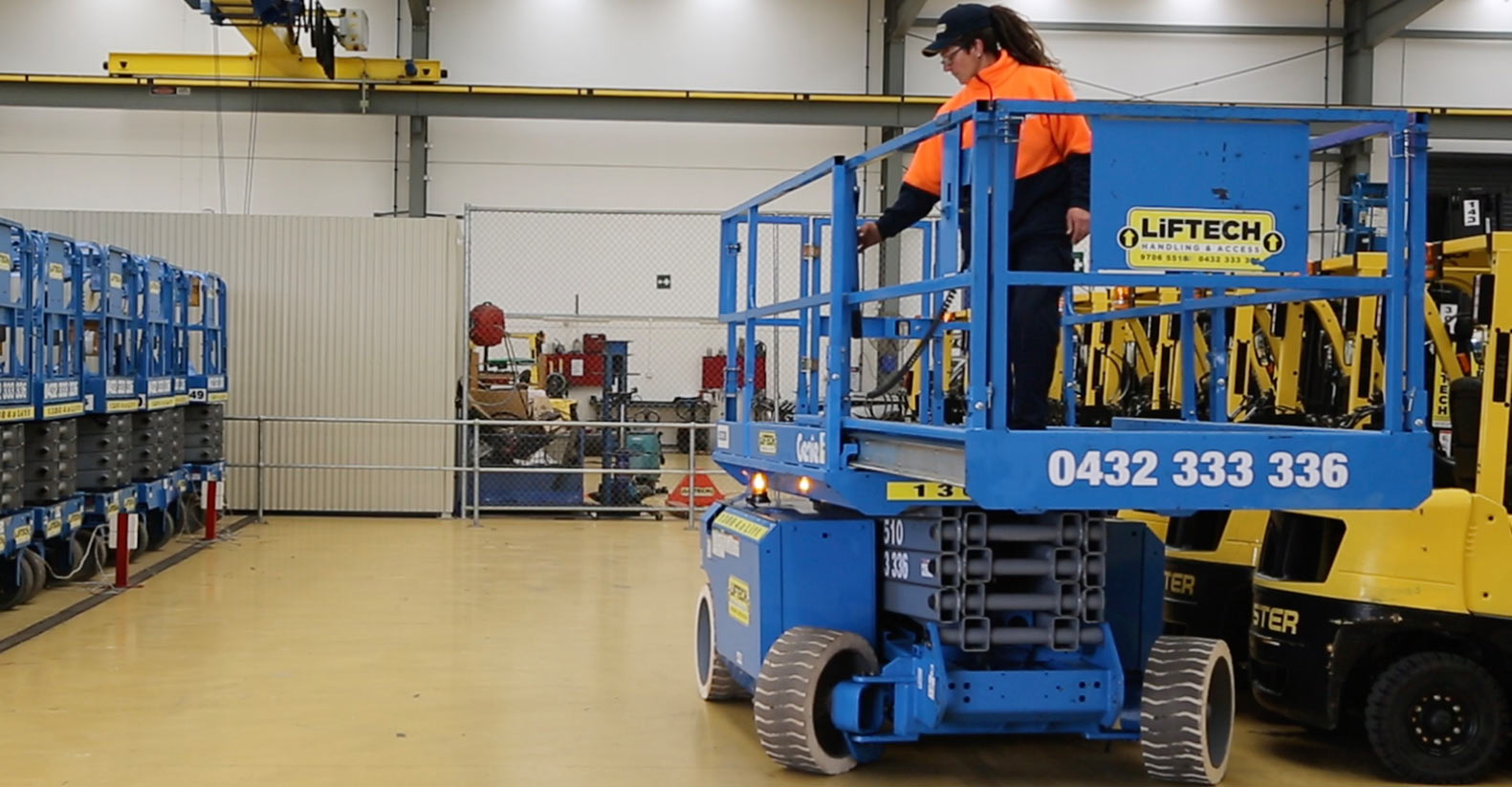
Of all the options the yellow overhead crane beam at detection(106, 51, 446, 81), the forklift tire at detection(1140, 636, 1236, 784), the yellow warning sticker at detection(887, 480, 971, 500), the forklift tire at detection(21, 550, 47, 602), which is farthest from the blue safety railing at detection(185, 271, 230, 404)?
the forklift tire at detection(1140, 636, 1236, 784)

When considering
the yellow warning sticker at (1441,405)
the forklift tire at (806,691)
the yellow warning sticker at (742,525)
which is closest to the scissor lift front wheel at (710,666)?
the yellow warning sticker at (742,525)

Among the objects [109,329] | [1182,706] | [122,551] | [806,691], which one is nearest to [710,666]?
[806,691]

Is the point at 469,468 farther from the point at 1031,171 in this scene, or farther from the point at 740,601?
the point at 1031,171

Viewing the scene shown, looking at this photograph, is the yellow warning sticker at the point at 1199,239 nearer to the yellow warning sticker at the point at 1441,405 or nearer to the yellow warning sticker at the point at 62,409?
the yellow warning sticker at the point at 1441,405

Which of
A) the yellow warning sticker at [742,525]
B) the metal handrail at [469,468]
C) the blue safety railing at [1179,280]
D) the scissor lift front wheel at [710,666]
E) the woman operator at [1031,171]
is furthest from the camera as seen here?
the metal handrail at [469,468]

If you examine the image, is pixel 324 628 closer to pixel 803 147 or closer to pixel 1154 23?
pixel 803 147

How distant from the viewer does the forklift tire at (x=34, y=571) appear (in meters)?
10.4

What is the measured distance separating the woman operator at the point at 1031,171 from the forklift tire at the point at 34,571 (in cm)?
752

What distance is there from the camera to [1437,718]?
20.6 ft

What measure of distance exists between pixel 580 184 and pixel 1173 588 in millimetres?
18497

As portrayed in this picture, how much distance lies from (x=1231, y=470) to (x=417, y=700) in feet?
14.4

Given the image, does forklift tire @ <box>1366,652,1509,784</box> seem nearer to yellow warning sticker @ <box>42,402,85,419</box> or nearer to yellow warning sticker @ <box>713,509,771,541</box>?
yellow warning sticker @ <box>713,509,771,541</box>

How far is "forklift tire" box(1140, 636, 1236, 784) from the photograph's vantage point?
5.97m

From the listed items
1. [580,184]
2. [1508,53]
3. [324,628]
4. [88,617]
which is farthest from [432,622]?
[1508,53]
